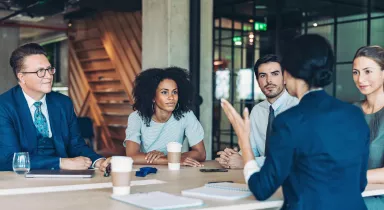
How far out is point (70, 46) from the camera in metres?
12.6

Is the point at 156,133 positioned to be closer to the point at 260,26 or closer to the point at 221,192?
the point at 221,192

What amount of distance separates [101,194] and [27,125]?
1226mm

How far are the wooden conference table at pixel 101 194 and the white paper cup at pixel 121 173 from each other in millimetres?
64

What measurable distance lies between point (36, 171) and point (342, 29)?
4.86 metres

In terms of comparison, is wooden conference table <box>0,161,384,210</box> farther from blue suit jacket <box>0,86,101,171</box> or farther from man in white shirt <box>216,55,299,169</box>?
man in white shirt <box>216,55,299,169</box>

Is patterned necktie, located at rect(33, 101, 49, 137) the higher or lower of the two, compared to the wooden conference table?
higher

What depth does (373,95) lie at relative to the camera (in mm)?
3191

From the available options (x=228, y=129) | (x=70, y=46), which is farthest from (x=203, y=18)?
(x=70, y=46)

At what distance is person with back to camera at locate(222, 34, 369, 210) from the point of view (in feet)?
6.89

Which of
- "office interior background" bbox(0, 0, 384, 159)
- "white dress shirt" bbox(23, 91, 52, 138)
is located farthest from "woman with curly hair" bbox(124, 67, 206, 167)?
"office interior background" bbox(0, 0, 384, 159)

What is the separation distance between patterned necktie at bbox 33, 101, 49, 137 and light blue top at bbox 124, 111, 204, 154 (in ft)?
2.43

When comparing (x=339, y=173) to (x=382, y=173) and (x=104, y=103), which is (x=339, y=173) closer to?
(x=382, y=173)

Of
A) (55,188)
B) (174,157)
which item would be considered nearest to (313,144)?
(55,188)

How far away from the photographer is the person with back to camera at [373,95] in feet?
10.00
